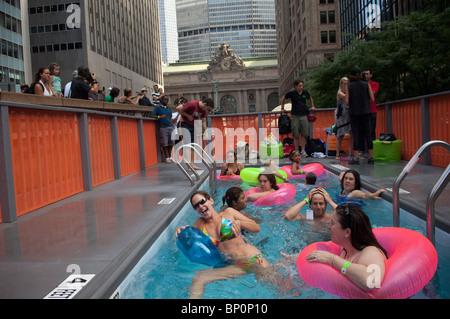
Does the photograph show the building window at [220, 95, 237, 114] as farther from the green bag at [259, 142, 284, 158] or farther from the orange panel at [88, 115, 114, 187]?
the orange panel at [88, 115, 114, 187]

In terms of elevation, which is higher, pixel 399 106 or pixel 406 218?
pixel 399 106

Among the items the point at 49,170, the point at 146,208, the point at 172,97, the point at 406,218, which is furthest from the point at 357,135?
the point at 172,97

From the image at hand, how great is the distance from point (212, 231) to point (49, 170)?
323cm

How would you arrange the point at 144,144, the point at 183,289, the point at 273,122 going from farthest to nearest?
the point at 273,122, the point at 144,144, the point at 183,289

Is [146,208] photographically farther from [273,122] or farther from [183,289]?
[273,122]

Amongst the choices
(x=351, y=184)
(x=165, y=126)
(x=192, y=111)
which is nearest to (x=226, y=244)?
(x=351, y=184)

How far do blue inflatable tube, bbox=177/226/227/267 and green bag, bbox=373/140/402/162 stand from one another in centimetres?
804

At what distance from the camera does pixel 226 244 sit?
435 centimetres

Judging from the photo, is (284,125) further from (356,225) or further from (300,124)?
(356,225)

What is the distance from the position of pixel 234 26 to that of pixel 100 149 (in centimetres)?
18237

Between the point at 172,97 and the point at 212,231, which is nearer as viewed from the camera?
the point at 212,231

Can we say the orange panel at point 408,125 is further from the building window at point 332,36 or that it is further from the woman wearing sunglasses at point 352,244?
the building window at point 332,36

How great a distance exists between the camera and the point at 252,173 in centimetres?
941

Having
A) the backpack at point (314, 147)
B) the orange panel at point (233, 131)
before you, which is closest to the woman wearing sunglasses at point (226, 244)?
the backpack at point (314, 147)
